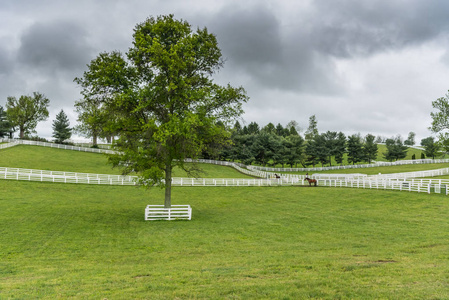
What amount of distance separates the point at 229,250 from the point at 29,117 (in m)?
84.7

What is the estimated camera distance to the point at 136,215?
68.3ft

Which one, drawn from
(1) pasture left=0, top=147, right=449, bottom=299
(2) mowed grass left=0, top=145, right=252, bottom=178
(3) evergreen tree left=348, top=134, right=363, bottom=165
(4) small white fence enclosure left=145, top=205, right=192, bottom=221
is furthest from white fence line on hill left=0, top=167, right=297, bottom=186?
(3) evergreen tree left=348, top=134, right=363, bottom=165

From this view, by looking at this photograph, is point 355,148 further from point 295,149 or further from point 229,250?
point 229,250

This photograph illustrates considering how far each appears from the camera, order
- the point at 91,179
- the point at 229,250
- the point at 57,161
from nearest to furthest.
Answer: the point at 229,250 < the point at 91,179 < the point at 57,161

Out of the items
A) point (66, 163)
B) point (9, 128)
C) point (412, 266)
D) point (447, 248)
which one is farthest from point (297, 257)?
point (9, 128)

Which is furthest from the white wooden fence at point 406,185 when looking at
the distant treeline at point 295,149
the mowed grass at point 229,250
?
the distant treeline at point 295,149

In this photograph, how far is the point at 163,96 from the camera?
18.9 m

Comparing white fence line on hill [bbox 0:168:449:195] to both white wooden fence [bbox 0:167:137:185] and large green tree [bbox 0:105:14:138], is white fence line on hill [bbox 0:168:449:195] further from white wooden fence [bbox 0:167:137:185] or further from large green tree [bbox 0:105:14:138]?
large green tree [bbox 0:105:14:138]

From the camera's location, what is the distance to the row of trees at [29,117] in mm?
75000

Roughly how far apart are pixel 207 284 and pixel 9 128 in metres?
93.3

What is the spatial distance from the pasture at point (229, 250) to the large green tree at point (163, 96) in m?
4.46

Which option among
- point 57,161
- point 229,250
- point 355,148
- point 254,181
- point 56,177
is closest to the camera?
point 229,250

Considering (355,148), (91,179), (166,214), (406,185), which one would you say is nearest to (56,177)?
(91,179)

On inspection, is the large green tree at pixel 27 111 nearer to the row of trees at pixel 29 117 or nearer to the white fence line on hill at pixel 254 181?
the row of trees at pixel 29 117
